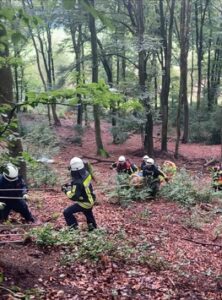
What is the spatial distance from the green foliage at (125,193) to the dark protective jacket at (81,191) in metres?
3.67

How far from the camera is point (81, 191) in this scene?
24.8 feet

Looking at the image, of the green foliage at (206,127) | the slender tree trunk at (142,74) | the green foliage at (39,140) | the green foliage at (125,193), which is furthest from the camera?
the green foliage at (206,127)

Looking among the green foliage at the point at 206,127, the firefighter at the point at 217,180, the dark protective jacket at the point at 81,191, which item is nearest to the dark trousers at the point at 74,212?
the dark protective jacket at the point at 81,191

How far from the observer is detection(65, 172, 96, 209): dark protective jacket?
7516 millimetres

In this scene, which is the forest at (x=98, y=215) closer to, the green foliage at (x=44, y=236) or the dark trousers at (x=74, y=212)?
the green foliage at (x=44, y=236)

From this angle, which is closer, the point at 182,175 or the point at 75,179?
the point at 75,179

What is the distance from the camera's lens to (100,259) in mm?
5945

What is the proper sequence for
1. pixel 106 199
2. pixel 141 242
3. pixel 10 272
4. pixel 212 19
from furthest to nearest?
1. pixel 212 19
2. pixel 106 199
3. pixel 141 242
4. pixel 10 272

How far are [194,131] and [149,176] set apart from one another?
18242 millimetres

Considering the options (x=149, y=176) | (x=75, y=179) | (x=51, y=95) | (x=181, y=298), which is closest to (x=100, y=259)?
(x=181, y=298)

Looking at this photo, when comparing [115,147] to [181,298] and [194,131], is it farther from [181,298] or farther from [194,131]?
[181,298]

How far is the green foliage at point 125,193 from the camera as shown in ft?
37.4

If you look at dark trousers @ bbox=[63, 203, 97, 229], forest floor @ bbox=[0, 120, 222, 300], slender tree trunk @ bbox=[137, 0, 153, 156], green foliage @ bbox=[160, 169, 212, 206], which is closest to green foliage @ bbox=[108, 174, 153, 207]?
forest floor @ bbox=[0, 120, 222, 300]

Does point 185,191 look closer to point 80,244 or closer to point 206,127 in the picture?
point 80,244
